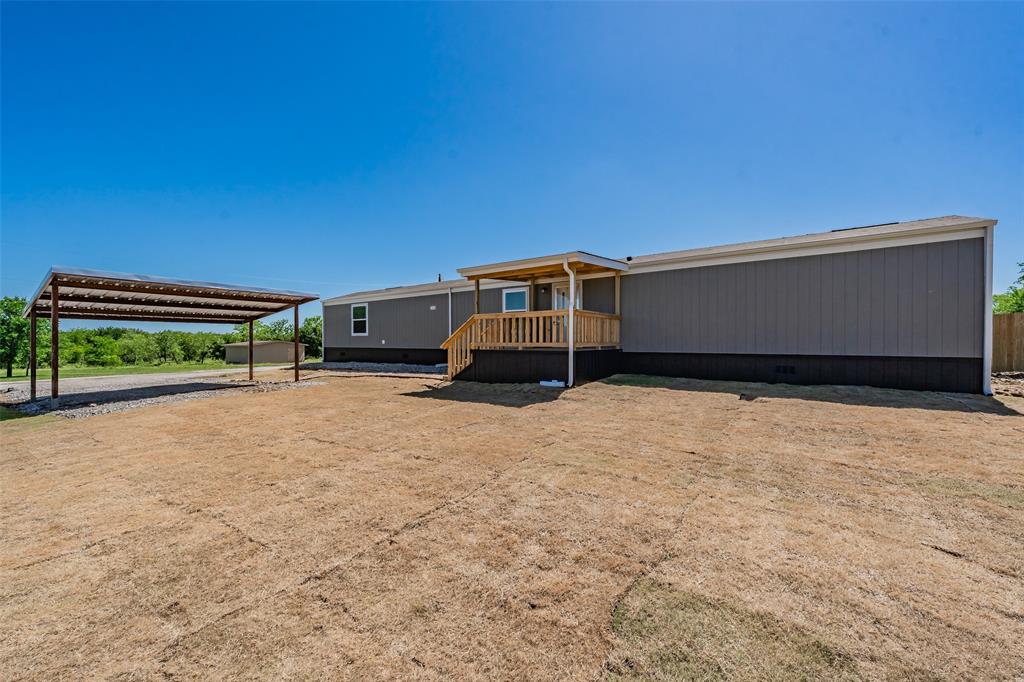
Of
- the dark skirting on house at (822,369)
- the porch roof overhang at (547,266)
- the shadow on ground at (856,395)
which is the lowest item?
the shadow on ground at (856,395)

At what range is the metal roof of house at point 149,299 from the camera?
773 centimetres

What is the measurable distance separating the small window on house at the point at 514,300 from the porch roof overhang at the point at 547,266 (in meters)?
1.50

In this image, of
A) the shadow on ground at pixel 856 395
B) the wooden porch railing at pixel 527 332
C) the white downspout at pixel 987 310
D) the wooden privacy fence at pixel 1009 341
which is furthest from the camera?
the wooden privacy fence at pixel 1009 341

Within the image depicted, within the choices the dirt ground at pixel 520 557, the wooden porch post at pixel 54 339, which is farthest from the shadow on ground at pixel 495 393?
the wooden porch post at pixel 54 339

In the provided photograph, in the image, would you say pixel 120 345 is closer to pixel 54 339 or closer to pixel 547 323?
pixel 54 339

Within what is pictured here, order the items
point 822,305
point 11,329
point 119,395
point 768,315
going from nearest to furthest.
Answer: point 822,305, point 119,395, point 768,315, point 11,329

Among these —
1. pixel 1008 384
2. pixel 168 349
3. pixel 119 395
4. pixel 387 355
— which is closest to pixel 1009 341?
pixel 1008 384

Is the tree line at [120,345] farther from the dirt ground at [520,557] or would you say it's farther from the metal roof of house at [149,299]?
the dirt ground at [520,557]

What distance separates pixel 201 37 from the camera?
30.2ft

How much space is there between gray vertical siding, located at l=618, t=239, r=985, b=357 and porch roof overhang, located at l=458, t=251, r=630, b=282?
0.95 meters

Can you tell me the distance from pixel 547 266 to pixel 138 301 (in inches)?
393

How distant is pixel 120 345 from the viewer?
2206 centimetres

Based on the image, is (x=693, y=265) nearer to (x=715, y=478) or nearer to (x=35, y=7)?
(x=715, y=478)

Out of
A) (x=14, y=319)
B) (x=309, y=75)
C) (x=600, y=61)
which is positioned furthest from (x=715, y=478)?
(x=14, y=319)
